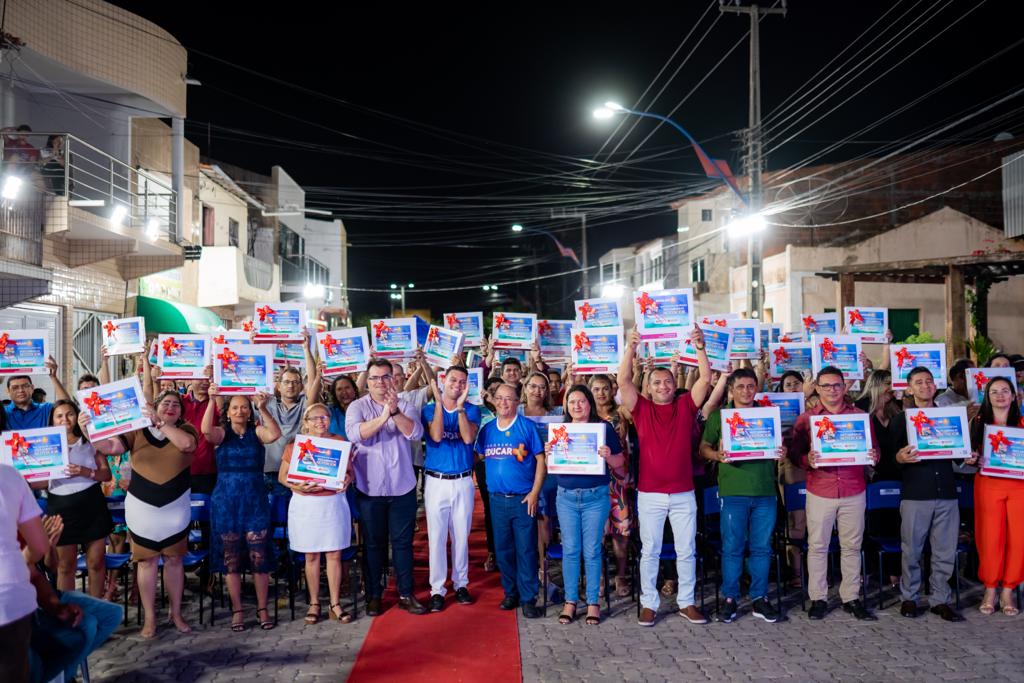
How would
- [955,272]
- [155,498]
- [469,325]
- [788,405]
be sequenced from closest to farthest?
[155,498] < [788,405] < [469,325] < [955,272]

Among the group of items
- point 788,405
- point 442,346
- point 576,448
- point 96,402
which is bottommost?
point 576,448

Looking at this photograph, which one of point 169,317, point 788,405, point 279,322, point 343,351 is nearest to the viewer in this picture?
point 788,405

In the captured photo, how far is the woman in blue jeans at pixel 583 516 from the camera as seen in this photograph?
648cm

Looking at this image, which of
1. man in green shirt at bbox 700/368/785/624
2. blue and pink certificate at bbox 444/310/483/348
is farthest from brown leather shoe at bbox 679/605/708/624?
blue and pink certificate at bbox 444/310/483/348

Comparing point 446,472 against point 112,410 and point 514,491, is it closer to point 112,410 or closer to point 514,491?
point 514,491

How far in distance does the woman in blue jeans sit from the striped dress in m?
3.05

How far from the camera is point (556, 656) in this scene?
571 cm

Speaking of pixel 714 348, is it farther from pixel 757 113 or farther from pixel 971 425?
pixel 757 113

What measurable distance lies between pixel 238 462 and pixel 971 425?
6589mm

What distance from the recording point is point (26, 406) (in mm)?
7535

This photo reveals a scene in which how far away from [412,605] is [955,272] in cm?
1561

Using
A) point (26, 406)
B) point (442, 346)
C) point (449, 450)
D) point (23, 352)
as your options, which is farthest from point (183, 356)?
point (449, 450)

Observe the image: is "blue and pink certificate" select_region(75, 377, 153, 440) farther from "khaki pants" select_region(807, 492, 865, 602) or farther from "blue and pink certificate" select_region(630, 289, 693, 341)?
"khaki pants" select_region(807, 492, 865, 602)

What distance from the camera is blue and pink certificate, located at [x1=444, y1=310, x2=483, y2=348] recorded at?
9.61 meters
